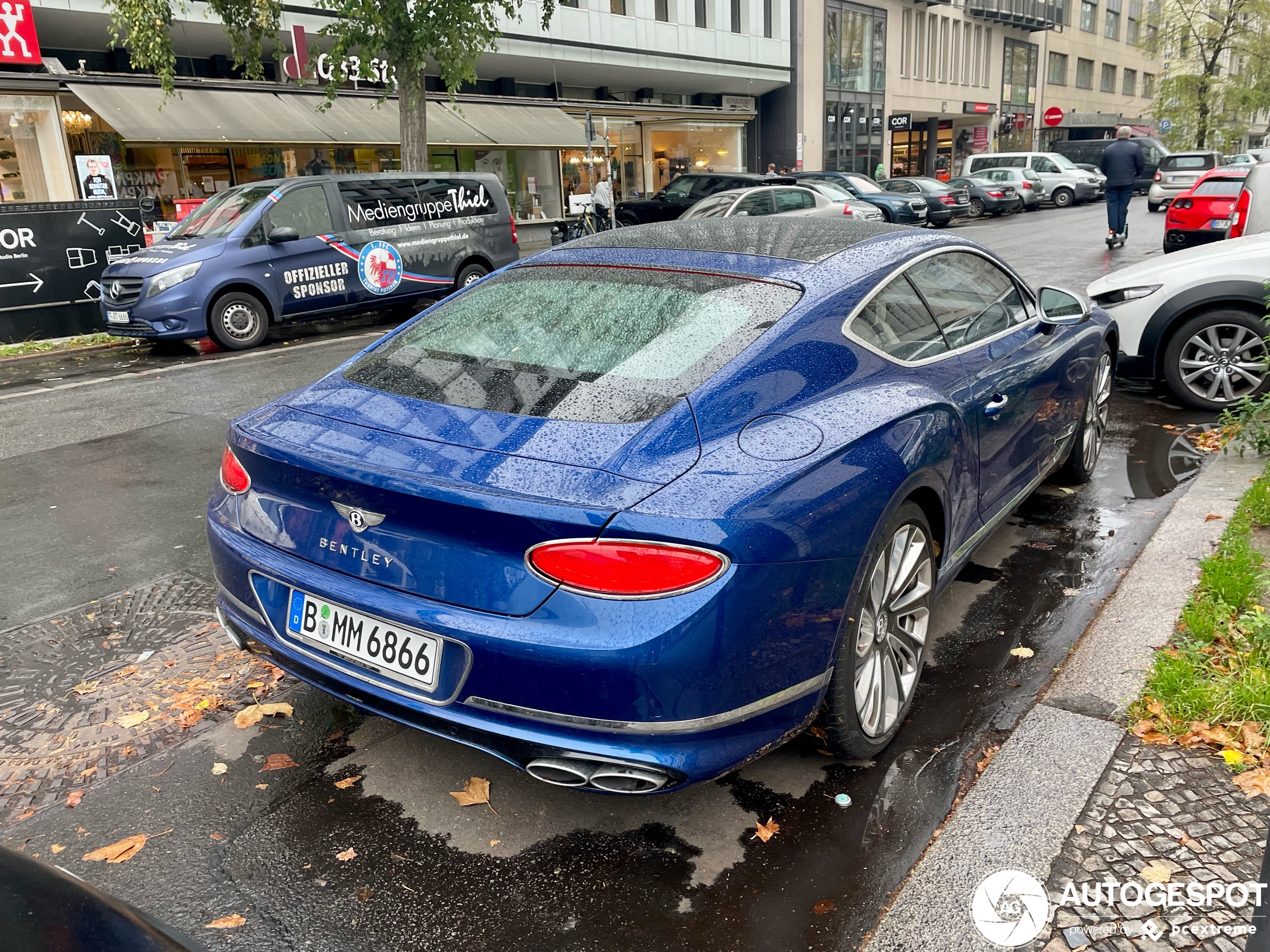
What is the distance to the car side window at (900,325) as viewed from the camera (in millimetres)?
3254

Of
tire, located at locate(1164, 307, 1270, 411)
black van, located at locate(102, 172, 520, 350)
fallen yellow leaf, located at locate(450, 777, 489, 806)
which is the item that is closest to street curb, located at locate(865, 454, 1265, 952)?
fallen yellow leaf, located at locate(450, 777, 489, 806)

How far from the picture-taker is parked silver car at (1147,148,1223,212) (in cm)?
2861

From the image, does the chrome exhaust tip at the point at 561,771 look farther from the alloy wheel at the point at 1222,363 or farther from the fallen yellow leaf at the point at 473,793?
the alloy wheel at the point at 1222,363

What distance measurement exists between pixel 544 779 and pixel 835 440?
118 centimetres

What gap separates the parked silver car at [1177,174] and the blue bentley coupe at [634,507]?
2949cm

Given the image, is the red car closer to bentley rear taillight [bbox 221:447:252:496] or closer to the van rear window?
the van rear window

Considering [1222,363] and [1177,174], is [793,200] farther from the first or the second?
[1177,174]

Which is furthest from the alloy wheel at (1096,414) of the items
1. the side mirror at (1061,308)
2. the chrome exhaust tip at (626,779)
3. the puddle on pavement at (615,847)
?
the chrome exhaust tip at (626,779)

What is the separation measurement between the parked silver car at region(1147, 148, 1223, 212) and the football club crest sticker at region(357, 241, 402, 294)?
24.5 m

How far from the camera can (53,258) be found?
40.3ft

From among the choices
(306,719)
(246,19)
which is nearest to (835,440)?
(306,719)

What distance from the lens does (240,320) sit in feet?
37.1

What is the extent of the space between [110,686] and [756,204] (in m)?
16.1

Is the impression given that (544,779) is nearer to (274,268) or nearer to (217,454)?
(217,454)
